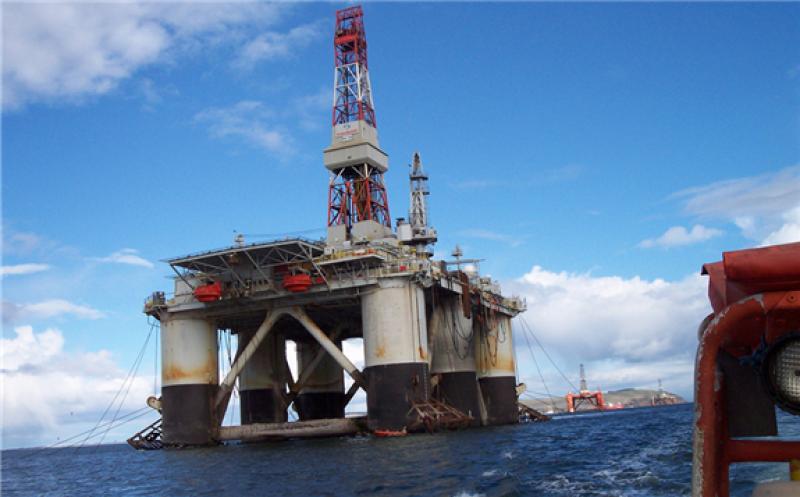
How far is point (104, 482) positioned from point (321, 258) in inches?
628

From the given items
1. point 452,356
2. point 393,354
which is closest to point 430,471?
point 393,354

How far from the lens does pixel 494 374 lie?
184 feet

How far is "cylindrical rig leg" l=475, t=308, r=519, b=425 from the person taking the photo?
55.6m

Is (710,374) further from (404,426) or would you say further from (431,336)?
(431,336)

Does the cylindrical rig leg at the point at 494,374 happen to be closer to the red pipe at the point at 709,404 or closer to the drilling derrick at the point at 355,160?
the drilling derrick at the point at 355,160

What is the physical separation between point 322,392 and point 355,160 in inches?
635

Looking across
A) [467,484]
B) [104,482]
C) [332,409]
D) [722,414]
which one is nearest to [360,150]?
[332,409]

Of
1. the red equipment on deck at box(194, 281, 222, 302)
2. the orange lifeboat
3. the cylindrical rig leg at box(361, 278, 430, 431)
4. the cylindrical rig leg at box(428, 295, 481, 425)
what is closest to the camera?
the cylindrical rig leg at box(361, 278, 430, 431)

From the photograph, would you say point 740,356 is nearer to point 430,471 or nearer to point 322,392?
A: point 430,471

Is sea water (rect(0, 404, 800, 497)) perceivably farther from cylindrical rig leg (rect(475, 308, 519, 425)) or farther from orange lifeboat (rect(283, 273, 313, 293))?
cylindrical rig leg (rect(475, 308, 519, 425))

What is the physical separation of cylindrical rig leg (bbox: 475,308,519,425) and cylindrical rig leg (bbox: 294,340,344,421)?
10.0 metres

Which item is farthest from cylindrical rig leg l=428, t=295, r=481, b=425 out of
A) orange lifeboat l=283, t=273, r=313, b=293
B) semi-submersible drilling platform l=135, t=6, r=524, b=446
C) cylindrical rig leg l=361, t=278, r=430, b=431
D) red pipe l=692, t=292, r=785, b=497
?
red pipe l=692, t=292, r=785, b=497

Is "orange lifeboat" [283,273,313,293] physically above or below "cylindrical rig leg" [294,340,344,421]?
above

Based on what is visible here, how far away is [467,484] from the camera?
19703mm
